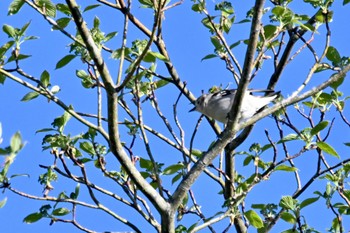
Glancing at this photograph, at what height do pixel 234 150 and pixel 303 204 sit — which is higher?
pixel 234 150

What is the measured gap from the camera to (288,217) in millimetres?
6141

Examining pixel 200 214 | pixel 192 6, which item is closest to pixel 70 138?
pixel 200 214

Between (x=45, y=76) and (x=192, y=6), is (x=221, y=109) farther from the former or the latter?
(x=45, y=76)

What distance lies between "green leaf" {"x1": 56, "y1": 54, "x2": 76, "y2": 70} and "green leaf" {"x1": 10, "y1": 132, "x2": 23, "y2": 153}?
3372 mm

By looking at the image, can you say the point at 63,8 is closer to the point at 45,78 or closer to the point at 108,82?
the point at 45,78

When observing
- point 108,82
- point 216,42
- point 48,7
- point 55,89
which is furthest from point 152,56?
point 216,42

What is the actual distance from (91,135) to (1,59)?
1.07 metres

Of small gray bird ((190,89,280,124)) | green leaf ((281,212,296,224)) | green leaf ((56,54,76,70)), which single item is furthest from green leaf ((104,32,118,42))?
green leaf ((281,212,296,224))

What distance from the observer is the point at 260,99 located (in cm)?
777

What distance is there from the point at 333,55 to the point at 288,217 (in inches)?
61.1

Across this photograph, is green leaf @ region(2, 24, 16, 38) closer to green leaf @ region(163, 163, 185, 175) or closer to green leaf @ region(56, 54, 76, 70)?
green leaf @ region(56, 54, 76, 70)

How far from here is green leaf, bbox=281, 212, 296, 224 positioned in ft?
20.0

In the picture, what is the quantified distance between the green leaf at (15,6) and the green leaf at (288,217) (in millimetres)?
2897

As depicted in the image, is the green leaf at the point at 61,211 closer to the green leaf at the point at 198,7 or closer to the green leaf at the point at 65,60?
the green leaf at the point at 65,60
